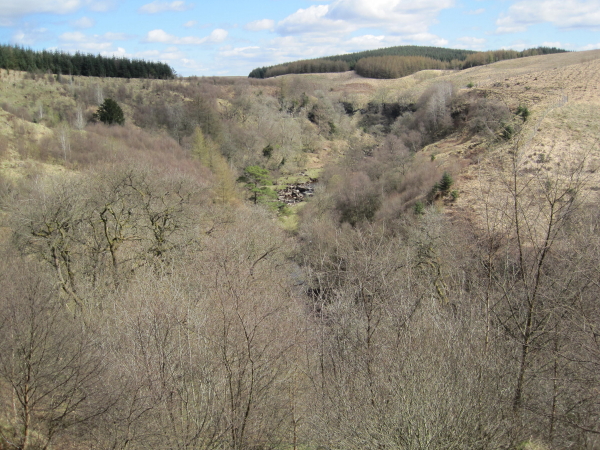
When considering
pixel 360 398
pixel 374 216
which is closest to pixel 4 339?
pixel 360 398

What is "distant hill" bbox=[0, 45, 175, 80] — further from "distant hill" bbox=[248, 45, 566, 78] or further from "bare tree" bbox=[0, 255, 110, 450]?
"bare tree" bbox=[0, 255, 110, 450]

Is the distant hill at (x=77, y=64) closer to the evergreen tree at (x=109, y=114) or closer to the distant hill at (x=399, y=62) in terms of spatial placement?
the evergreen tree at (x=109, y=114)

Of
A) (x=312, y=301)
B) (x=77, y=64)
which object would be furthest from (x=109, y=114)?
(x=312, y=301)

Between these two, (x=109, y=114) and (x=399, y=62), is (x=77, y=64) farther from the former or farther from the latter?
(x=399, y=62)

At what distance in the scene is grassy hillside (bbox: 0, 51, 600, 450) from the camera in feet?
22.6

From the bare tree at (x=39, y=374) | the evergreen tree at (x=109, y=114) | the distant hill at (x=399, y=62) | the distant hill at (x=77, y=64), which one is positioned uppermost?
the distant hill at (x=399, y=62)

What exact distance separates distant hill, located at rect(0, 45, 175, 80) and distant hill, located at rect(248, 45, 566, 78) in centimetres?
6288

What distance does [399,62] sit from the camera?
120 m

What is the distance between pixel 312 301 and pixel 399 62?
119475mm

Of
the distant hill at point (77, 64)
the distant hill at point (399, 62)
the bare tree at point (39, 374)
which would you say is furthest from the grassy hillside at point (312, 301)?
the distant hill at point (399, 62)

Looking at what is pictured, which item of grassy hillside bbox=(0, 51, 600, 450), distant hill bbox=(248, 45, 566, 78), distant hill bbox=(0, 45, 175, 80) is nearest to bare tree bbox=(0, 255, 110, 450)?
grassy hillside bbox=(0, 51, 600, 450)

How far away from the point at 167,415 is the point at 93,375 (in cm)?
263

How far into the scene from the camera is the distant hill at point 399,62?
351ft

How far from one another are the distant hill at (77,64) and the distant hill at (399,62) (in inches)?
2476
